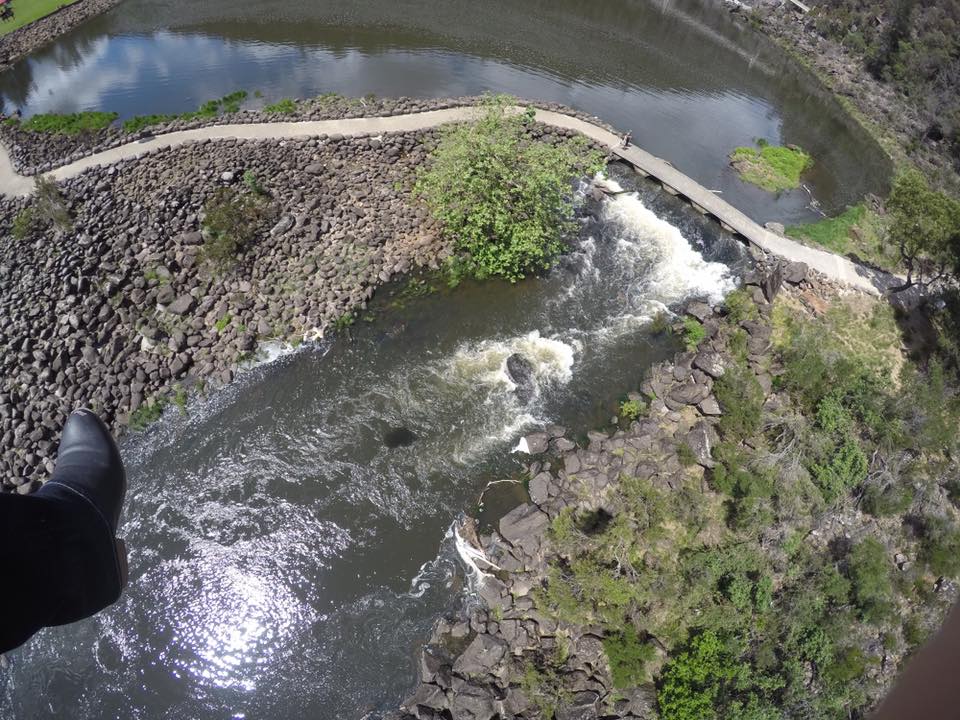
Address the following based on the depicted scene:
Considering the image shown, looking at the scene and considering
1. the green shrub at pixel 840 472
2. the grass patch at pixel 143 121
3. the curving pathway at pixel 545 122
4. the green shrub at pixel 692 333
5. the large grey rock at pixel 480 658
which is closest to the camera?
the large grey rock at pixel 480 658

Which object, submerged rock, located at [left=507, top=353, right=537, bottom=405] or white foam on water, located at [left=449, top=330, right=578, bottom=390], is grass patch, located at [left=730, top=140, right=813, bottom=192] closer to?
white foam on water, located at [left=449, top=330, right=578, bottom=390]

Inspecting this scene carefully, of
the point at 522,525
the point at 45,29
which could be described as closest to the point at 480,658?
the point at 522,525

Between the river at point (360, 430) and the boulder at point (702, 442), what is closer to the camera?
the river at point (360, 430)

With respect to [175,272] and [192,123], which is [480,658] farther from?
[192,123]

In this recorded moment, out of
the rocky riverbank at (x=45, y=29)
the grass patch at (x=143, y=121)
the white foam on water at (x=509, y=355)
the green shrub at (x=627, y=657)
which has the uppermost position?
the rocky riverbank at (x=45, y=29)

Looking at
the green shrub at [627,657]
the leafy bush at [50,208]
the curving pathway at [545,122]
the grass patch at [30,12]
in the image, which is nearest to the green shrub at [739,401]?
the green shrub at [627,657]

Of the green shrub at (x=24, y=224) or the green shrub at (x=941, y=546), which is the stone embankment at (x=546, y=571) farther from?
the green shrub at (x=24, y=224)

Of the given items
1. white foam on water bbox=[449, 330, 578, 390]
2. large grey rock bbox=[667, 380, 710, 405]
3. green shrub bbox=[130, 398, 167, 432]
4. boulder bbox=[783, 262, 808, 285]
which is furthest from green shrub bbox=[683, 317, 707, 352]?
green shrub bbox=[130, 398, 167, 432]
